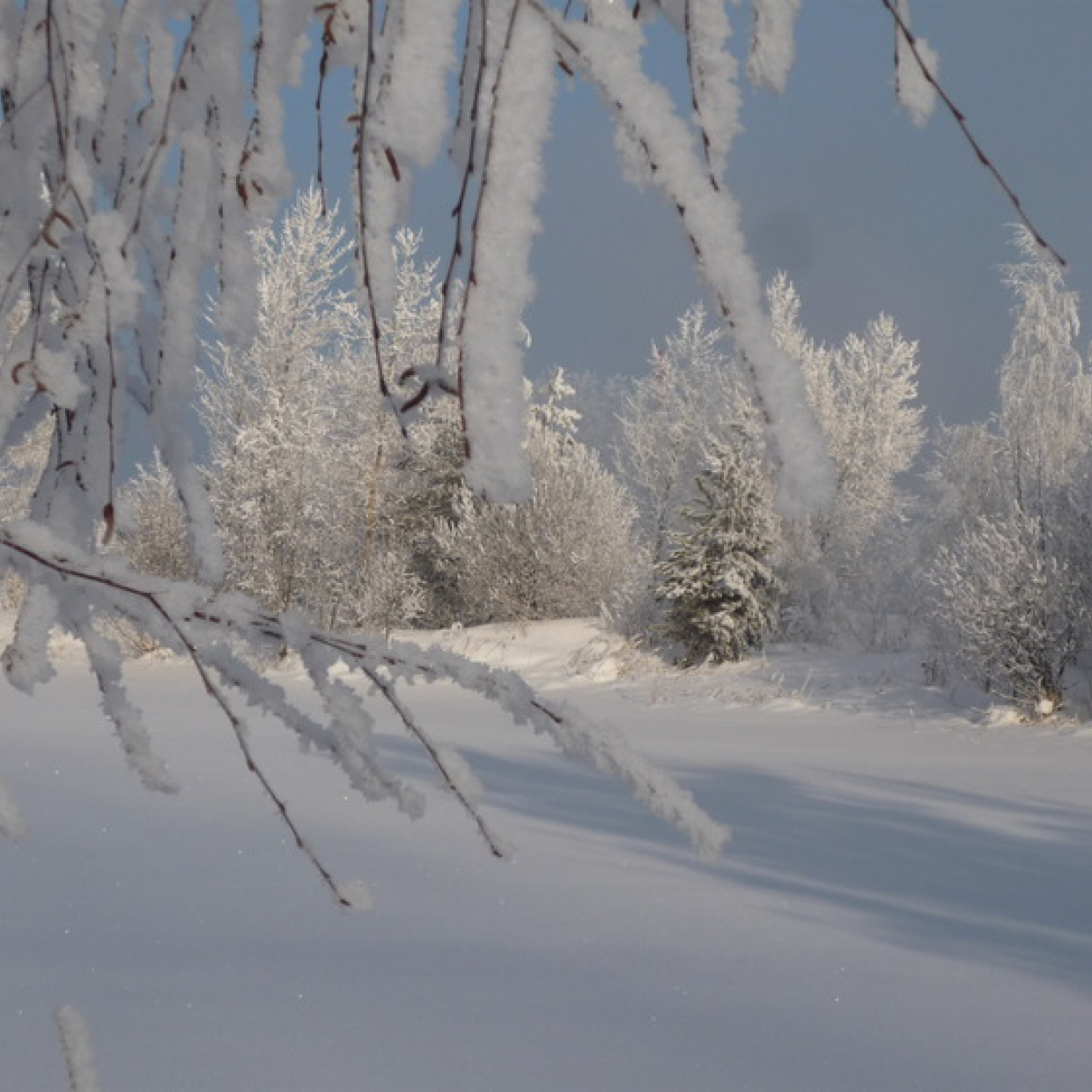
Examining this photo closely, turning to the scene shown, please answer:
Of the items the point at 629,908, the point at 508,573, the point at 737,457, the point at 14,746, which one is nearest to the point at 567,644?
the point at 508,573

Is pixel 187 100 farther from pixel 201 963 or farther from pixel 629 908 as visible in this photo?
pixel 629 908

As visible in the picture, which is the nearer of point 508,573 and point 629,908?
point 629,908


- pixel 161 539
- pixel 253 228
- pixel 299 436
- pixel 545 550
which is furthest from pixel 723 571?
pixel 253 228

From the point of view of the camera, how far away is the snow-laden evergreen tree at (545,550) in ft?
47.5

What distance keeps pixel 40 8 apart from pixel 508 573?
45.0 feet

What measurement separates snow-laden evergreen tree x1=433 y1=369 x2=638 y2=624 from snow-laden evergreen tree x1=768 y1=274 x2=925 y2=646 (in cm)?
274

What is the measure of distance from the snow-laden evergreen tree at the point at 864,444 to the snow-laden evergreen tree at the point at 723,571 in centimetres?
265

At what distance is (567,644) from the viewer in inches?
512

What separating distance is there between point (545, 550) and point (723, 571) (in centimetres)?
314

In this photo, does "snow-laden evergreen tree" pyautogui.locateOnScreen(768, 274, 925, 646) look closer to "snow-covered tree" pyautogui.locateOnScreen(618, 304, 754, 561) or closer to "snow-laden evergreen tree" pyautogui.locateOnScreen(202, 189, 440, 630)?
"snow-covered tree" pyautogui.locateOnScreen(618, 304, 754, 561)

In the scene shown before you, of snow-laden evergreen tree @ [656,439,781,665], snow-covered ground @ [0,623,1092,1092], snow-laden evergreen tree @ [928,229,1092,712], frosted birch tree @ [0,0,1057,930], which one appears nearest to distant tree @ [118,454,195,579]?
snow-laden evergreen tree @ [656,439,781,665]

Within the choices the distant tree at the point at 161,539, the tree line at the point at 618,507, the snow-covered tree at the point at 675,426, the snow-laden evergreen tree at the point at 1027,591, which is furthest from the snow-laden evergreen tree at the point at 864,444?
the distant tree at the point at 161,539

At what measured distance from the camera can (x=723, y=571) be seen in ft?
39.3

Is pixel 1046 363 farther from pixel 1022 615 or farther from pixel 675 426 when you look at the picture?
pixel 1022 615
